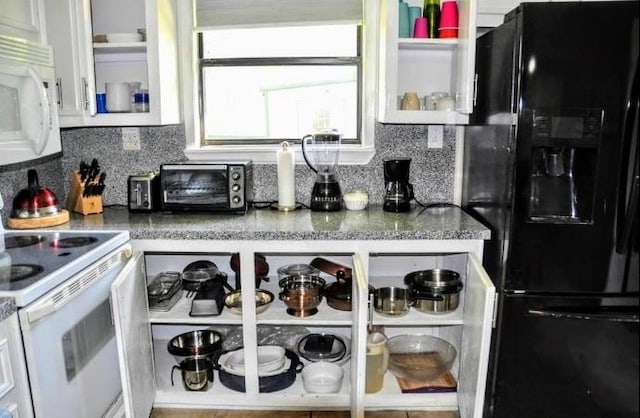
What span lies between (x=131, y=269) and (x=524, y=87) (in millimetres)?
1504

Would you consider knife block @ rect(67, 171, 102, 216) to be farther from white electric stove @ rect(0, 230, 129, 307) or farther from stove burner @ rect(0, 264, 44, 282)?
stove burner @ rect(0, 264, 44, 282)

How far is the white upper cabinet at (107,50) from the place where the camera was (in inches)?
82.6

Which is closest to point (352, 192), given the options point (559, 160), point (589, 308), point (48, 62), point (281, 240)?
point (281, 240)

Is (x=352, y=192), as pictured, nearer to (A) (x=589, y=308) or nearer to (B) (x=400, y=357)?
(B) (x=400, y=357)

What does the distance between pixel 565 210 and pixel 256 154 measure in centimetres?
140

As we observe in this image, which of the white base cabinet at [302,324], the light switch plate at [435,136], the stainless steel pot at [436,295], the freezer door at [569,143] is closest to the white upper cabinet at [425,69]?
the light switch plate at [435,136]

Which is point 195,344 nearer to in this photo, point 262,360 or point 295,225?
point 262,360

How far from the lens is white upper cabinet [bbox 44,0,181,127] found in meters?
2.10

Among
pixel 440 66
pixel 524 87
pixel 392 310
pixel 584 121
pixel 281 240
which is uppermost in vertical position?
pixel 440 66

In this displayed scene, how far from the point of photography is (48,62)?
1.84 metres

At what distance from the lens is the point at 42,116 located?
1.74 m

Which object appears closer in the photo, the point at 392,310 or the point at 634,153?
the point at 634,153

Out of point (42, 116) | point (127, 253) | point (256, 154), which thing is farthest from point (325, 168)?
point (42, 116)

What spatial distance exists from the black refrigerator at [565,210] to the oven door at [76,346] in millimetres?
1406
